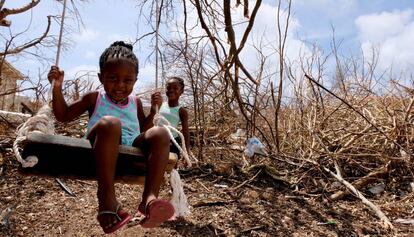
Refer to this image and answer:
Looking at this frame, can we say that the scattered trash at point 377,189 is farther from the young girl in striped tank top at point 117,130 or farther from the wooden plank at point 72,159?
the wooden plank at point 72,159

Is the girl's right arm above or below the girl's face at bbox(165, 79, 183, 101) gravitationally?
below

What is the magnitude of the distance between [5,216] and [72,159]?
8.14 ft

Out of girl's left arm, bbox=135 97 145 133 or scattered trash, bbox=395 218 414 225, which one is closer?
girl's left arm, bbox=135 97 145 133

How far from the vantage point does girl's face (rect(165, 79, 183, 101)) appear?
476 centimetres

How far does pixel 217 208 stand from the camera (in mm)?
4309

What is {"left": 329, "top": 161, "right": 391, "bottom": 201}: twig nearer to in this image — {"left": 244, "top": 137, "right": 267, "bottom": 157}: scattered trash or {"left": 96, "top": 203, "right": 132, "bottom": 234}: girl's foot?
{"left": 244, "top": 137, "right": 267, "bottom": 157}: scattered trash

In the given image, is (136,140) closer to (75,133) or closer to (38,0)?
(75,133)

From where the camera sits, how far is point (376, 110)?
18.8 ft

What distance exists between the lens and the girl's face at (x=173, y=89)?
4.76 meters

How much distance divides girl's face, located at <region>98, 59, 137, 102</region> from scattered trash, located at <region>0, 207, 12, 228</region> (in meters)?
2.49

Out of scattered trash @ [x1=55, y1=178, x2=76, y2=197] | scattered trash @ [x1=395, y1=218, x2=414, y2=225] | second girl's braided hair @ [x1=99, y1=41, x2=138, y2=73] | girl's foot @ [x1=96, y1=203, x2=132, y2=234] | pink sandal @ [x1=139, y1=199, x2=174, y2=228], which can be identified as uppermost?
second girl's braided hair @ [x1=99, y1=41, x2=138, y2=73]

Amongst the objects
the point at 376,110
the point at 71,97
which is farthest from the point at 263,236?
the point at 71,97

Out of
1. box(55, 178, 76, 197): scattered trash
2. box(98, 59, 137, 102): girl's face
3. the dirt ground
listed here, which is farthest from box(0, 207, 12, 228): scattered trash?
box(98, 59, 137, 102): girl's face

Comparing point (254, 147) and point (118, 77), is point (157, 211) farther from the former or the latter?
point (254, 147)
